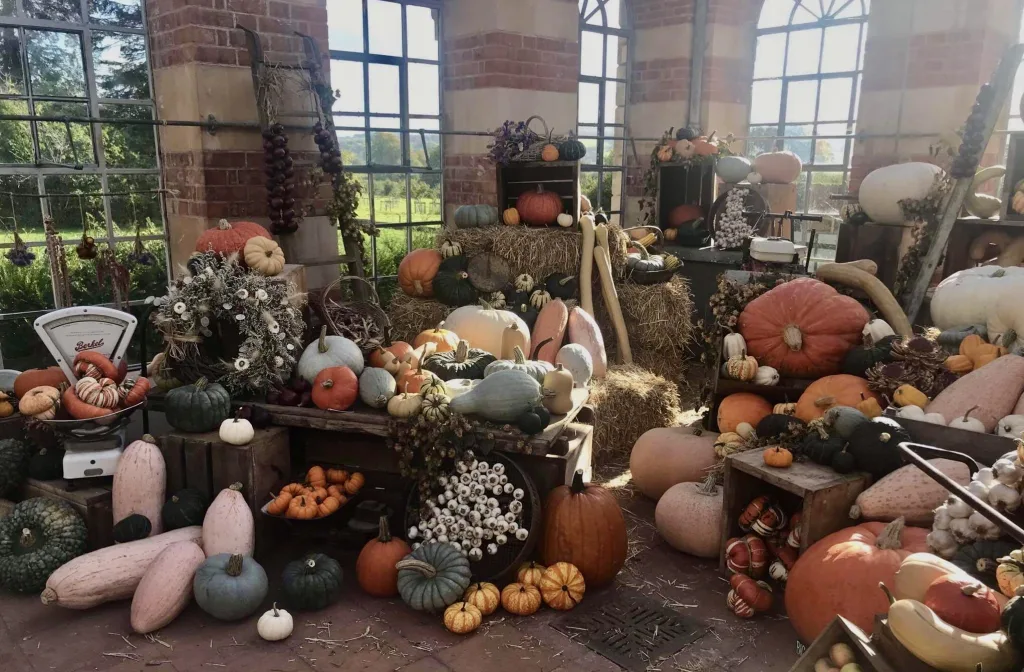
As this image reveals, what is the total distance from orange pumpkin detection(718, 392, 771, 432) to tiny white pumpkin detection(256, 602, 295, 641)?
2.35 meters

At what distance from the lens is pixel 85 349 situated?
11.8 feet

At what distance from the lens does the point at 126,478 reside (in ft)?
10.9

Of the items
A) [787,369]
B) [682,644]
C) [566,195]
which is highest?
[566,195]

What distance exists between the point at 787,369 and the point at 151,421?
3.64 meters

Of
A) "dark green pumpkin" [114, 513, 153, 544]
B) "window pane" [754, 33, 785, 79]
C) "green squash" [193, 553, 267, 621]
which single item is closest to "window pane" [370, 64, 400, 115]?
"dark green pumpkin" [114, 513, 153, 544]

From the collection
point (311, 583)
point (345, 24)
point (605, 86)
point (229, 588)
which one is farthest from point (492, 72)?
point (229, 588)

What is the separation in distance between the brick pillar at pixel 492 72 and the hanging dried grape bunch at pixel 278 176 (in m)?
2.13

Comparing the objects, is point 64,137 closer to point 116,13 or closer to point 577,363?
point 116,13

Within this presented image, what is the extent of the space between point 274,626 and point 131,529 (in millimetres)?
848

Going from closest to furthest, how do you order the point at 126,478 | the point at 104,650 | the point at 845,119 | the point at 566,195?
the point at 104,650
the point at 126,478
the point at 566,195
the point at 845,119

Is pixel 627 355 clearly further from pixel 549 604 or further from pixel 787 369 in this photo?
pixel 549 604

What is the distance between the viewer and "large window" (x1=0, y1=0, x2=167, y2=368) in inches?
170

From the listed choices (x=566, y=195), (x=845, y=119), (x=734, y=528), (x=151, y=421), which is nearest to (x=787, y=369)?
(x=734, y=528)

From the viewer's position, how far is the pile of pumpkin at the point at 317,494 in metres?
3.31
